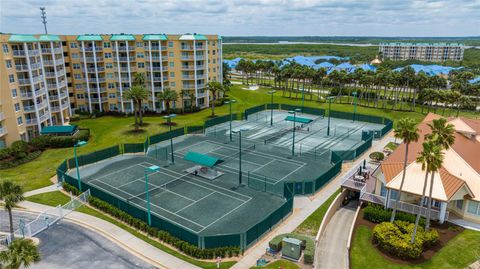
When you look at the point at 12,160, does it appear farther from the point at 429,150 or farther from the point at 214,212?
the point at 429,150

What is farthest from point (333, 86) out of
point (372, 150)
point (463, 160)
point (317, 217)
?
point (317, 217)

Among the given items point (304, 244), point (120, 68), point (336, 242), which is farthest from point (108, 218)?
point (120, 68)

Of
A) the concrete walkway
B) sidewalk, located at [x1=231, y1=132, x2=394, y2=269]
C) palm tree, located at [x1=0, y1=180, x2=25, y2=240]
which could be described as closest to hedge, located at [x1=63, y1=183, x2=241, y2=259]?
sidewalk, located at [x1=231, y1=132, x2=394, y2=269]

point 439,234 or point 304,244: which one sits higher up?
point 304,244

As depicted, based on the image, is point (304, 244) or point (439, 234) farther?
point (439, 234)

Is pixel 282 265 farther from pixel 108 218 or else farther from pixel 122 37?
pixel 122 37

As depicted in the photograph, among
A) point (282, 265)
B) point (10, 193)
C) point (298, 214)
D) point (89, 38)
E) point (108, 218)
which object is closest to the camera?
point (282, 265)
